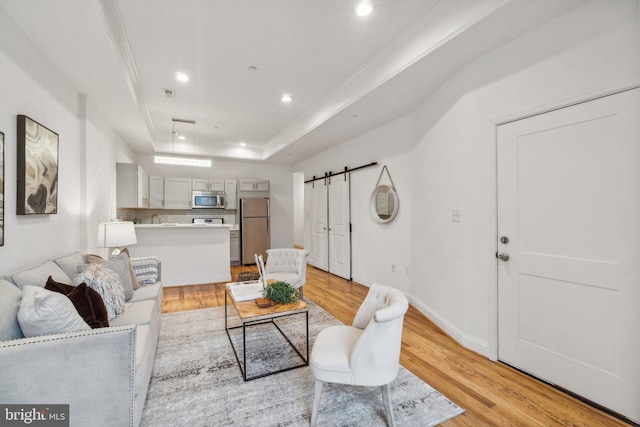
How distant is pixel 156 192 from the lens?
20.9 ft

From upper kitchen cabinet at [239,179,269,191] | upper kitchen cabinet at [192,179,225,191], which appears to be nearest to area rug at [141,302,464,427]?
upper kitchen cabinet at [192,179,225,191]

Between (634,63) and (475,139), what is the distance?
1046 mm

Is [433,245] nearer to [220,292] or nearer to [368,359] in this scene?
[368,359]

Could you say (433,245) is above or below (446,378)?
above

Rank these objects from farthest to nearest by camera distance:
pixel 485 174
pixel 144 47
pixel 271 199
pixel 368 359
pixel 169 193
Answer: pixel 271 199, pixel 169 193, pixel 144 47, pixel 485 174, pixel 368 359

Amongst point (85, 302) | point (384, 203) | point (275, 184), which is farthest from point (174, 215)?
point (85, 302)

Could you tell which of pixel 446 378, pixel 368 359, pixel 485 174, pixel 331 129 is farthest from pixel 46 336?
pixel 331 129

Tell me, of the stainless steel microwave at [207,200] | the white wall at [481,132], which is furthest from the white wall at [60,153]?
the white wall at [481,132]

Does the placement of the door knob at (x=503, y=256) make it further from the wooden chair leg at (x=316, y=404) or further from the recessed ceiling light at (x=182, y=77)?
the recessed ceiling light at (x=182, y=77)

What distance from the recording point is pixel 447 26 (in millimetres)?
2256

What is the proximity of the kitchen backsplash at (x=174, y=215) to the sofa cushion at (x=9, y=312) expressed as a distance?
5227mm

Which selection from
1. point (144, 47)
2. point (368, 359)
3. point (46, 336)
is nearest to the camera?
point (46, 336)

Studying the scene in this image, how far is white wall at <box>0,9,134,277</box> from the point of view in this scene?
1934 millimetres

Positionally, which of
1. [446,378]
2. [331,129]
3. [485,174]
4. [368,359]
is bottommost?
[446,378]
